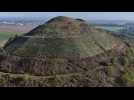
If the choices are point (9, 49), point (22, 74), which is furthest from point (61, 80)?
point (9, 49)

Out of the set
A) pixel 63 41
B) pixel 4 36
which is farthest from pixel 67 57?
pixel 4 36

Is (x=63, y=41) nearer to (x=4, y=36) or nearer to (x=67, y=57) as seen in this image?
(x=67, y=57)

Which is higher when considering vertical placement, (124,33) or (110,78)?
(124,33)

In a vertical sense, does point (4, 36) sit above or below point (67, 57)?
above

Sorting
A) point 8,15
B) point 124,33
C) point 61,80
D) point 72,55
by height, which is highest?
point 8,15
